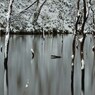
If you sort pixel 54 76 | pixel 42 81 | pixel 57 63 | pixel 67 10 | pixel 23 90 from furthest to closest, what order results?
pixel 67 10 → pixel 57 63 → pixel 54 76 → pixel 42 81 → pixel 23 90

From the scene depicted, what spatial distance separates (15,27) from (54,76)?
43992mm

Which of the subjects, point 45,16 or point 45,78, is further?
point 45,16

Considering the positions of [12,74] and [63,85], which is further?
[12,74]

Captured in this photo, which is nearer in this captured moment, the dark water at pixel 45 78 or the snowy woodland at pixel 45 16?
the dark water at pixel 45 78

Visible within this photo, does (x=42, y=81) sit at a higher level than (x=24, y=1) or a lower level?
lower

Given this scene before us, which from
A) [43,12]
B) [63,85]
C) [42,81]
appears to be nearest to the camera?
[63,85]

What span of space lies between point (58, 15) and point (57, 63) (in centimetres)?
5705

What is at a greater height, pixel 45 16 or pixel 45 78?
pixel 45 16

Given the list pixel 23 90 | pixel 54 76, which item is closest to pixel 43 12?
pixel 54 76

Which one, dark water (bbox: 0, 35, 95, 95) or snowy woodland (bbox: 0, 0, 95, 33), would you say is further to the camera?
snowy woodland (bbox: 0, 0, 95, 33)

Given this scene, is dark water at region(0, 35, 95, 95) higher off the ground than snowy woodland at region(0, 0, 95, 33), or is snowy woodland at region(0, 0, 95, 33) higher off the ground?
snowy woodland at region(0, 0, 95, 33)

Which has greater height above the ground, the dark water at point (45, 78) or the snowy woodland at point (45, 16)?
the snowy woodland at point (45, 16)

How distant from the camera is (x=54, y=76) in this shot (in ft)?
88.2

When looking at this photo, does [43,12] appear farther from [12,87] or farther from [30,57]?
[12,87]
